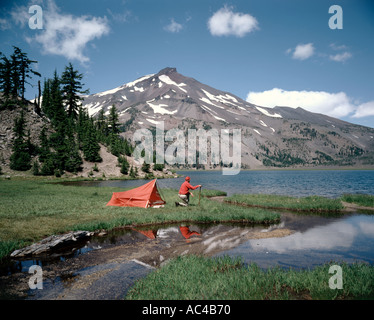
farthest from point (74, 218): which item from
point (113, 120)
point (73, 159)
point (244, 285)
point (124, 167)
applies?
point (113, 120)

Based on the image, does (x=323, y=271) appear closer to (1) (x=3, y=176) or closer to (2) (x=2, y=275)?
(2) (x=2, y=275)

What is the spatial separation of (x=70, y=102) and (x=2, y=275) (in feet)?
327

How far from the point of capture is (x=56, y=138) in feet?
246

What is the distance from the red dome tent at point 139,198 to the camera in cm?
2380

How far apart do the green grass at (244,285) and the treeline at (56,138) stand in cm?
6963

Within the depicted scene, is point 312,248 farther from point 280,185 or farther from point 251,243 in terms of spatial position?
point 280,185

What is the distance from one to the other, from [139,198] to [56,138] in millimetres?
64930

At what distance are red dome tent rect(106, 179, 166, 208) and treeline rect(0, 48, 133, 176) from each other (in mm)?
52854

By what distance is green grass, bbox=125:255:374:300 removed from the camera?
6.76 meters

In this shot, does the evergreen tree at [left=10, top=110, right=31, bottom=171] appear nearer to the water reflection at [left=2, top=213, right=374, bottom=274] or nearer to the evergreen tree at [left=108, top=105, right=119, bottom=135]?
the evergreen tree at [left=108, top=105, right=119, bottom=135]

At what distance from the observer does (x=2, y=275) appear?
8609mm

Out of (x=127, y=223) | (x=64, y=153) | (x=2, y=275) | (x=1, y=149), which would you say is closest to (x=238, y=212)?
(x=127, y=223)

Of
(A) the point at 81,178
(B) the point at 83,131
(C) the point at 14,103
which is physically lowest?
(A) the point at 81,178

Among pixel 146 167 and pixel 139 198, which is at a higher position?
pixel 146 167
